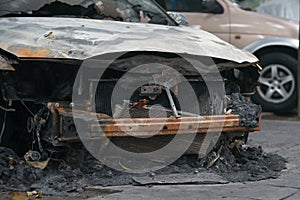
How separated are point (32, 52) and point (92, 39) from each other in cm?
51

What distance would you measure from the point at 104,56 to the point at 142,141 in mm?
776

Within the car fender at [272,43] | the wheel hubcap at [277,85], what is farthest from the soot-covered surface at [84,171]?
the car fender at [272,43]

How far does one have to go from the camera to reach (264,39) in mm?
10508

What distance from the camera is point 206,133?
5711mm

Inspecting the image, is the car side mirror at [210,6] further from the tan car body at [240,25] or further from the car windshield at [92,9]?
the car windshield at [92,9]

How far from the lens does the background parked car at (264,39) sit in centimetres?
1029

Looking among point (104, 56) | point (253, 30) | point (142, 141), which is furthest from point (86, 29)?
point (253, 30)

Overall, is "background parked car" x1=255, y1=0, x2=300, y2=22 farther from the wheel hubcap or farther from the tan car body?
the wheel hubcap

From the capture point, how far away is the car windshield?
6449 mm

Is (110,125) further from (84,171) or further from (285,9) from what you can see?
(285,9)

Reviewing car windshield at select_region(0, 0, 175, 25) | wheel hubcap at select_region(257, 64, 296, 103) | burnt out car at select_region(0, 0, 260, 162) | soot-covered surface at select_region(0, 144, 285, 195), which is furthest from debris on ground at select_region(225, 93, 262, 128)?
wheel hubcap at select_region(257, 64, 296, 103)

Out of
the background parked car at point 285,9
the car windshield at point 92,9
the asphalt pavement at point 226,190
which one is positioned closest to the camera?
the asphalt pavement at point 226,190

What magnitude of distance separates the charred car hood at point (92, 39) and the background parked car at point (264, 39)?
163 inches

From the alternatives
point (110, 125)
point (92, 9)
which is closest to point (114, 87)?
point (110, 125)
